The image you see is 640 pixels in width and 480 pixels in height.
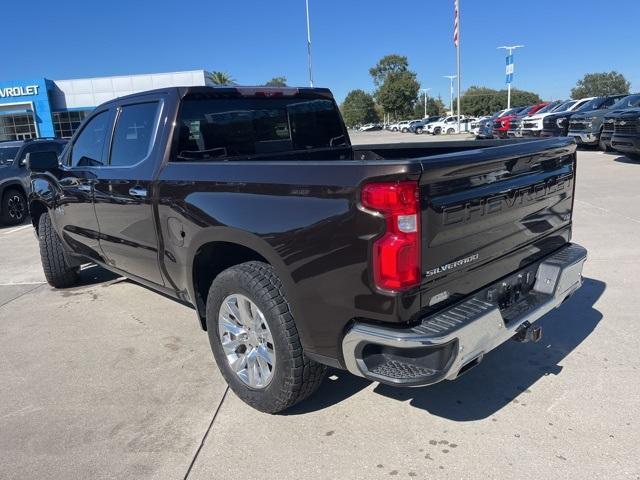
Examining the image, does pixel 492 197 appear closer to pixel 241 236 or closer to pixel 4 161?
pixel 241 236

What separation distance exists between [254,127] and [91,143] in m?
1.67

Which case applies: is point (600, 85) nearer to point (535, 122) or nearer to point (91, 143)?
point (535, 122)

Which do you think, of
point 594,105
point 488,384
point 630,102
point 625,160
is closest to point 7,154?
point 488,384

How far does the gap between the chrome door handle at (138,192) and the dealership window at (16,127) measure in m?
44.7

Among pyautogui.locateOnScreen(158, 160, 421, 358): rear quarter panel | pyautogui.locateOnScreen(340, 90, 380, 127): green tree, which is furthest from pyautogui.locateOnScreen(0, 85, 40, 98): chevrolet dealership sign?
pyautogui.locateOnScreen(340, 90, 380, 127): green tree

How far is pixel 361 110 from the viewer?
115 m

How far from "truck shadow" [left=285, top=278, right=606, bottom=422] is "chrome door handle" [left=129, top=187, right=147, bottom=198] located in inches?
69.1

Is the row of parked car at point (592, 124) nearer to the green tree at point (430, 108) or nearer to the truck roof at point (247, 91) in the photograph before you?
the truck roof at point (247, 91)

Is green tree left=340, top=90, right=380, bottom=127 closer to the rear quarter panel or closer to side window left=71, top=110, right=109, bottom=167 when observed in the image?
side window left=71, top=110, right=109, bottom=167

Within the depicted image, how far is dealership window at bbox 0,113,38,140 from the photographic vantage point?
42.3m

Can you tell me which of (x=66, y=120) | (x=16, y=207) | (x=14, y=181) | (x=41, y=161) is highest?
(x=66, y=120)

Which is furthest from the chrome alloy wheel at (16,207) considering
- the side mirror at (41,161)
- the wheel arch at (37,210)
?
the side mirror at (41,161)

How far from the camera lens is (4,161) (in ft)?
36.8

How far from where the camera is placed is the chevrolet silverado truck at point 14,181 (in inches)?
422
